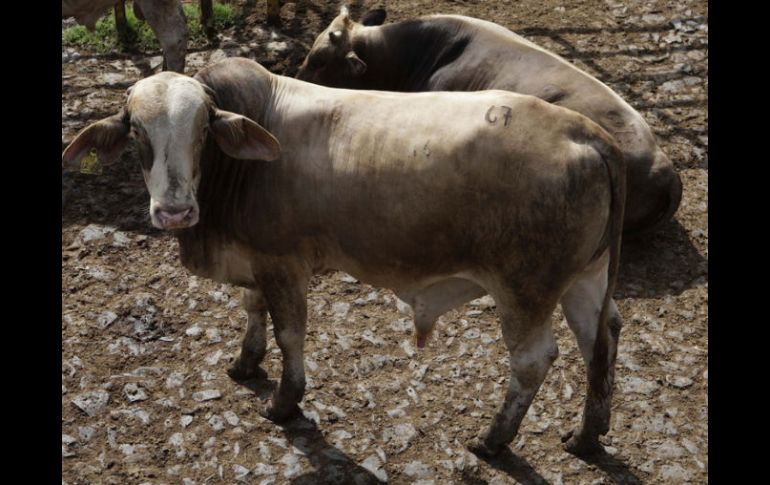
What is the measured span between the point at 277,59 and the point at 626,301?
16.1 ft

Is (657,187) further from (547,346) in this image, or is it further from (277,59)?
(277,59)

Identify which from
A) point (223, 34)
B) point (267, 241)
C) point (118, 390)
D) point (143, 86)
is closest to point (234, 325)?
point (118, 390)

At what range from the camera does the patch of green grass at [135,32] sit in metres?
10.5

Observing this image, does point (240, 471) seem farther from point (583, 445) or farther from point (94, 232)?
point (94, 232)

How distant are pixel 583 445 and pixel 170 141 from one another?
307 centimetres

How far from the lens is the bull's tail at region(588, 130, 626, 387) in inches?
194

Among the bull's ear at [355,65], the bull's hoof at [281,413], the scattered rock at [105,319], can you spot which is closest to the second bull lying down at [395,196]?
the bull's hoof at [281,413]

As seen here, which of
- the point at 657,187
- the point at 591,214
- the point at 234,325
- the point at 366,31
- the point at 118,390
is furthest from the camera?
the point at 366,31

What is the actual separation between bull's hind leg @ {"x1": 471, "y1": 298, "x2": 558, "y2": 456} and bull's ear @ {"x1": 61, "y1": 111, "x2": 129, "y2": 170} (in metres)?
2.31

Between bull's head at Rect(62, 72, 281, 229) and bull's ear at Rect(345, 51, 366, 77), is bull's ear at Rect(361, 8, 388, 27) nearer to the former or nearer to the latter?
bull's ear at Rect(345, 51, 366, 77)

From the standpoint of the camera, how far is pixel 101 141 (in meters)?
5.27

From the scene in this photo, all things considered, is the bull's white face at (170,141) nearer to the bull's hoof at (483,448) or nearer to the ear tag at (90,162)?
the ear tag at (90,162)

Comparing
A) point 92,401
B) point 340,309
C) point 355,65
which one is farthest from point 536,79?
point 92,401

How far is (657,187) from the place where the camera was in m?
7.48
